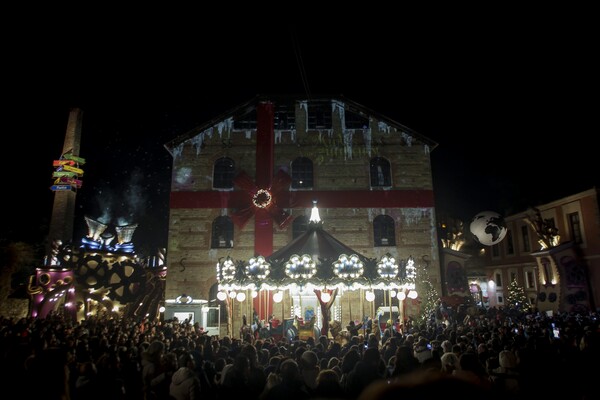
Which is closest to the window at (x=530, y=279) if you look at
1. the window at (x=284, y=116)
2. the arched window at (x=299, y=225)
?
the arched window at (x=299, y=225)

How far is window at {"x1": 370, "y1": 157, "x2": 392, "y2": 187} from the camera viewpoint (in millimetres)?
21516

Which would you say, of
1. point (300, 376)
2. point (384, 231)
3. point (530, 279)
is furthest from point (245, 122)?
point (530, 279)

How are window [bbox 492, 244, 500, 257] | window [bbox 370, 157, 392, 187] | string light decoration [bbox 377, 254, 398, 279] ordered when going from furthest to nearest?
1. window [bbox 492, 244, 500, 257]
2. window [bbox 370, 157, 392, 187]
3. string light decoration [bbox 377, 254, 398, 279]

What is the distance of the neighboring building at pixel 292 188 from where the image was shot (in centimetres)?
2052

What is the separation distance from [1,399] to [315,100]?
20.3 metres

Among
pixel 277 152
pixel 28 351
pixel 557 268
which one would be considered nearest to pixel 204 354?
pixel 28 351

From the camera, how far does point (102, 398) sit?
492cm

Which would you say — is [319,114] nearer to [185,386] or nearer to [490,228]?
[490,228]

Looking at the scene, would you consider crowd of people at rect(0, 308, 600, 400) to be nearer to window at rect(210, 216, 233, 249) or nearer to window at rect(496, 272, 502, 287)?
window at rect(210, 216, 233, 249)

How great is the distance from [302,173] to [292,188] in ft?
3.37

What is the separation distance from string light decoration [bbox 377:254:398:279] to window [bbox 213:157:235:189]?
397 inches

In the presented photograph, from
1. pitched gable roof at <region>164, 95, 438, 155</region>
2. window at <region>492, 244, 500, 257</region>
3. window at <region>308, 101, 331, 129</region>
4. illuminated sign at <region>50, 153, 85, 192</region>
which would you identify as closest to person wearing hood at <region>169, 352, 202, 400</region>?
pitched gable roof at <region>164, 95, 438, 155</region>

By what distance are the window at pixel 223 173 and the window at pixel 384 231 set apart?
808cm

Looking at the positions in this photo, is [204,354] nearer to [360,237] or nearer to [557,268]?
[360,237]
